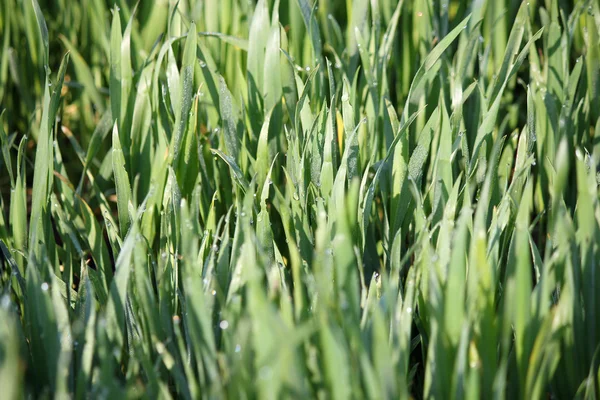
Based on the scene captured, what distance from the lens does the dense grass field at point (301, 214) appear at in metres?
0.71

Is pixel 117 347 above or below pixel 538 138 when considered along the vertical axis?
below

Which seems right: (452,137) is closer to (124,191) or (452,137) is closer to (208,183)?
(208,183)

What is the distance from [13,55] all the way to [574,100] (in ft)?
3.92

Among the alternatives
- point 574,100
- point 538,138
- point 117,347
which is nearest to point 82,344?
point 117,347

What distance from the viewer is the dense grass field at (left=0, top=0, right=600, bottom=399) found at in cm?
71

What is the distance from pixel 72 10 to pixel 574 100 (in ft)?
3.82

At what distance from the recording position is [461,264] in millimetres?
728

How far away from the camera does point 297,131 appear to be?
1.06 meters

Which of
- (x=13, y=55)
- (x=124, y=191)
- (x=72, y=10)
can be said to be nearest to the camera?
(x=124, y=191)

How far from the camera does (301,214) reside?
979mm

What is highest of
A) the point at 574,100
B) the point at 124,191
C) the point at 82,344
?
the point at 574,100

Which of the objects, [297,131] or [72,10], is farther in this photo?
[72,10]

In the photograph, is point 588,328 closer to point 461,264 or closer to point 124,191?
point 461,264

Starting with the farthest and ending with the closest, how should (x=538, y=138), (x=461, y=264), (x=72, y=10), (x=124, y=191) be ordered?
(x=72, y=10) < (x=538, y=138) < (x=124, y=191) < (x=461, y=264)
